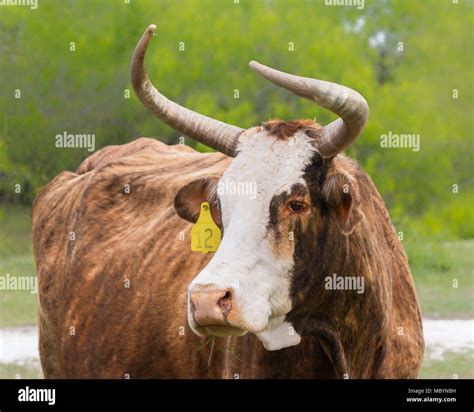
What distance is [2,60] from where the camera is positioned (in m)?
15.7

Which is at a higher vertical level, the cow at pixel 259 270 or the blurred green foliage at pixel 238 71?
the blurred green foliage at pixel 238 71

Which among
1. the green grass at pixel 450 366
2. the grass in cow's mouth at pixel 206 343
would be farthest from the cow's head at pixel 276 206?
the green grass at pixel 450 366

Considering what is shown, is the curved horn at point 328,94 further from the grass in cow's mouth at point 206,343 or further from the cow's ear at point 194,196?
the grass in cow's mouth at point 206,343

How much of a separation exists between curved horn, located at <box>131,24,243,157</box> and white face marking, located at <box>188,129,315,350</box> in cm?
18

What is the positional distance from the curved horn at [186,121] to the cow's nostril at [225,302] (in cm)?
106

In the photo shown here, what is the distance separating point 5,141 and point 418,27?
6457 mm

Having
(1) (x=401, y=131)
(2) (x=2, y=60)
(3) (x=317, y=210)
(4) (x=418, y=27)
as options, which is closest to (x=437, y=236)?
(1) (x=401, y=131)

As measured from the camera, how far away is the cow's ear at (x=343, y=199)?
5.18 meters

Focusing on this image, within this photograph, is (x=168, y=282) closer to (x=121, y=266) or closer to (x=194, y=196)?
(x=121, y=266)

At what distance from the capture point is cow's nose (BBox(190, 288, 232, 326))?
15.3 feet

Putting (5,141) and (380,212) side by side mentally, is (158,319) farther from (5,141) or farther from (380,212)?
(5,141)

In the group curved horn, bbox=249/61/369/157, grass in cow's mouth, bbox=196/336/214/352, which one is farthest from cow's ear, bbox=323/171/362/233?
grass in cow's mouth, bbox=196/336/214/352

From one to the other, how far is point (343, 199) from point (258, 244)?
52 centimetres

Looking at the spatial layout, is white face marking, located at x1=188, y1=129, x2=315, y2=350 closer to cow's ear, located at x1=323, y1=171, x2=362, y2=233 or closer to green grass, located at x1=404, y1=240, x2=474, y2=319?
cow's ear, located at x1=323, y1=171, x2=362, y2=233
